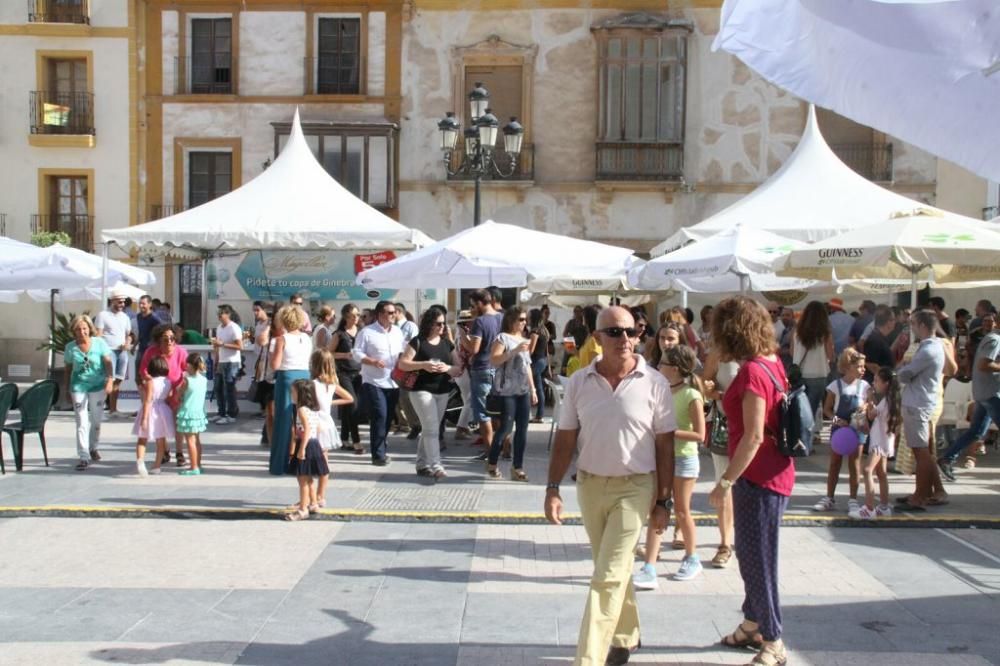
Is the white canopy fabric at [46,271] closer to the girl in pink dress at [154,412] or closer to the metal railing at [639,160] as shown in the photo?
the girl in pink dress at [154,412]

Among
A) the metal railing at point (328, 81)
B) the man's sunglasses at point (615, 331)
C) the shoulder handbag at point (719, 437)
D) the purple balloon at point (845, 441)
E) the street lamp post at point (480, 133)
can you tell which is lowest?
the purple balloon at point (845, 441)

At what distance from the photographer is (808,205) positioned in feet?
49.8

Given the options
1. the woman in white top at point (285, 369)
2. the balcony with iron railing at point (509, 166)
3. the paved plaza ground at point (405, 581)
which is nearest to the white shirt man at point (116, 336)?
the paved plaza ground at point (405, 581)

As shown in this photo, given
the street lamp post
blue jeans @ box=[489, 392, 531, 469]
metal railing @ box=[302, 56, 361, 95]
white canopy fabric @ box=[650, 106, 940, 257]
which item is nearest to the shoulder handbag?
blue jeans @ box=[489, 392, 531, 469]

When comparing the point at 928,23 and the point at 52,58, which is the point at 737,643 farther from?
the point at 52,58

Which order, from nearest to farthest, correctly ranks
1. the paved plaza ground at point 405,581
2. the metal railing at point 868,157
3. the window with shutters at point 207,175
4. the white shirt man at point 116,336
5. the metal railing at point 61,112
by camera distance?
the paved plaza ground at point 405,581 < the white shirt man at point 116,336 < the metal railing at point 868,157 < the metal railing at point 61,112 < the window with shutters at point 207,175

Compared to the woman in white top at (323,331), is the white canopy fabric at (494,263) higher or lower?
higher

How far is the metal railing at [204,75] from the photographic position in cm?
2577

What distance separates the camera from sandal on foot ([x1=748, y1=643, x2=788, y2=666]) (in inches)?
191

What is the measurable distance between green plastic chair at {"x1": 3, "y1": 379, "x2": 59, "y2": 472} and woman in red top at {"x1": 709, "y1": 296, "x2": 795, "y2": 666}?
781 cm

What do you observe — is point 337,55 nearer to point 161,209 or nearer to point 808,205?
point 161,209

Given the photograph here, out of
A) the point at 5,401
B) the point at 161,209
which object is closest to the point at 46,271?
the point at 5,401

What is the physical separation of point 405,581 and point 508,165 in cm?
1926

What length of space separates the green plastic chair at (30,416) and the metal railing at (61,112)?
55.8ft
